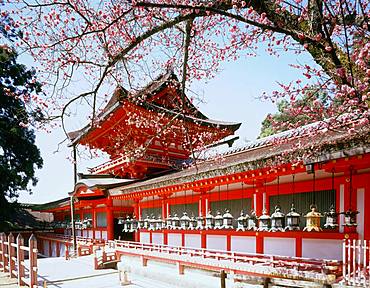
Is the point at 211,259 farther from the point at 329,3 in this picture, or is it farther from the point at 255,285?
the point at 329,3

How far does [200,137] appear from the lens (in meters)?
21.3

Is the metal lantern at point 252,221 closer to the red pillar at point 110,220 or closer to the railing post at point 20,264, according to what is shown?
the railing post at point 20,264

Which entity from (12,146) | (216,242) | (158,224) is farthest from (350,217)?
(12,146)

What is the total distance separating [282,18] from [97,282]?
11596mm

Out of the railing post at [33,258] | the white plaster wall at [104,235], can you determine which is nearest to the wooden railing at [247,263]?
the railing post at [33,258]

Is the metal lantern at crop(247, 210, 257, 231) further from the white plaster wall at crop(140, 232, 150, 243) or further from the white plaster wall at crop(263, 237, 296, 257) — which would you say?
the white plaster wall at crop(140, 232, 150, 243)

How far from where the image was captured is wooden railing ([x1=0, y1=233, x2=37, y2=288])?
34.7 feet

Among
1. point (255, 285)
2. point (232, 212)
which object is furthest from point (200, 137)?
point (255, 285)

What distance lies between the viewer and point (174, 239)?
14383 millimetres

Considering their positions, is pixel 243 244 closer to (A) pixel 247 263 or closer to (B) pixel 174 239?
(A) pixel 247 263

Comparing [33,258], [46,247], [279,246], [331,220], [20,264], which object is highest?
[331,220]

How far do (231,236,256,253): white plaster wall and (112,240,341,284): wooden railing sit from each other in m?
0.25

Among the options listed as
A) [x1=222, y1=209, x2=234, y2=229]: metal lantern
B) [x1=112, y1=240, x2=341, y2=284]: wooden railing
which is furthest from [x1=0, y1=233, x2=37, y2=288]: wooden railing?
[x1=222, y1=209, x2=234, y2=229]: metal lantern

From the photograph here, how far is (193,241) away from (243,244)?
2.83 meters
